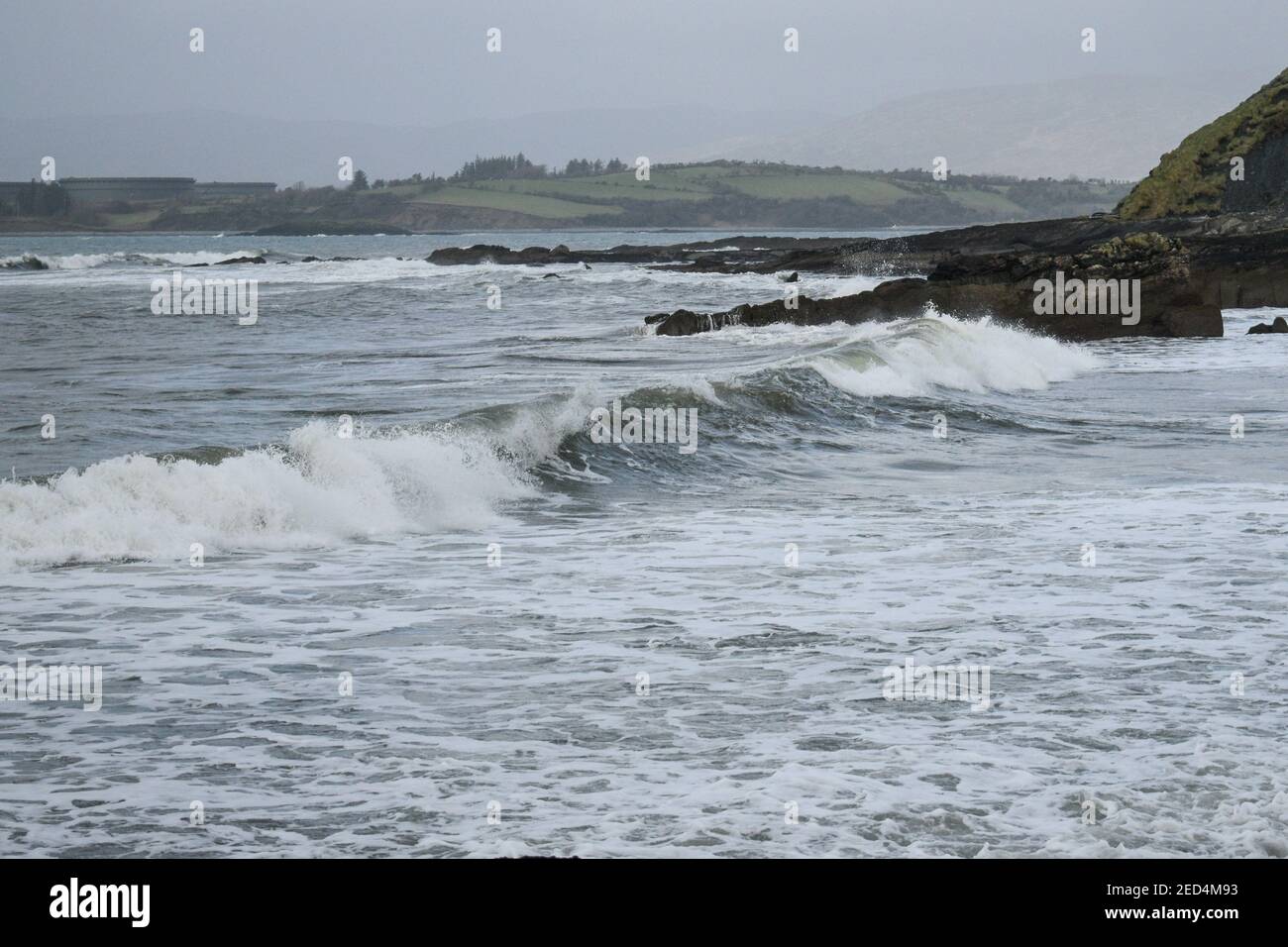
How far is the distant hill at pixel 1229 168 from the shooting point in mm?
59062

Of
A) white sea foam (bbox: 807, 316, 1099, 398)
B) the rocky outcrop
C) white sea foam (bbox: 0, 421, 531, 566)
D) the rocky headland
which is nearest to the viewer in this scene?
white sea foam (bbox: 0, 421, 531, 566)

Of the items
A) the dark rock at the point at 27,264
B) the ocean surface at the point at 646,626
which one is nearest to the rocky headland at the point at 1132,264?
the ocean surface at the point at 646,626

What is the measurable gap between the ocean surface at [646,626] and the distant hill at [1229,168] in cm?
4354

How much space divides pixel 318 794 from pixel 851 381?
16737 mm

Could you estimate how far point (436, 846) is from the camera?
5.11m

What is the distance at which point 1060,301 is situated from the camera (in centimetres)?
3297

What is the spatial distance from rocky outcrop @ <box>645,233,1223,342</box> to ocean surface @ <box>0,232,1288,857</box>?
12.4 meters

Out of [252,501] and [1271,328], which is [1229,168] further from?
[252,501]

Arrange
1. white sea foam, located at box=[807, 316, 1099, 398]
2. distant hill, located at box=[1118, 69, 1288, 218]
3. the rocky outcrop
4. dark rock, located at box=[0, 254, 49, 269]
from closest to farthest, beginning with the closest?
white sea foam, located at box=[807, 316, 1099, 398], the rocky outcrop, distant hill, located at box=[1118, 69, 1288, 218], dark rock, located at box=[0, 254, 49, 269]

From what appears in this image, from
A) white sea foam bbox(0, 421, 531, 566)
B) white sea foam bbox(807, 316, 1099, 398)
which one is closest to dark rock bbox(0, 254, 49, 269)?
white sea foam bbox(807, 316, 1099, 398)

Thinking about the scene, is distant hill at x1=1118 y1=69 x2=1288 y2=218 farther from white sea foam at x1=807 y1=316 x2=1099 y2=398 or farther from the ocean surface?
the ocean surface

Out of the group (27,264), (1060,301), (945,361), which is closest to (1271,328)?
(1060,301)

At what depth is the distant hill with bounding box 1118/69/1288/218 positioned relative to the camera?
5906cm

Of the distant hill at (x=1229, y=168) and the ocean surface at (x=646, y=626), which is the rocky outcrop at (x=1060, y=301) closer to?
the ocean surface at (x=646, y=626)
